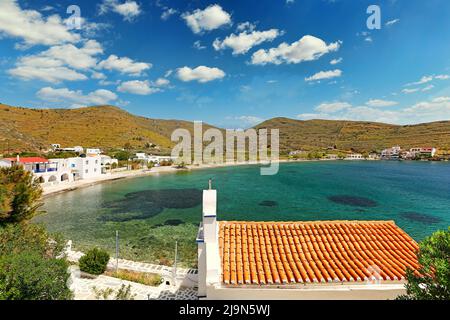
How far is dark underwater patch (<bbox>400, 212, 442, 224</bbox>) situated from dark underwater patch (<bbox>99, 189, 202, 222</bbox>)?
2075 cm

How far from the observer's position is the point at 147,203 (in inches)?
1076

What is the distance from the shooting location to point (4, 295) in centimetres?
397

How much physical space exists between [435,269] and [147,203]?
88.0 feet

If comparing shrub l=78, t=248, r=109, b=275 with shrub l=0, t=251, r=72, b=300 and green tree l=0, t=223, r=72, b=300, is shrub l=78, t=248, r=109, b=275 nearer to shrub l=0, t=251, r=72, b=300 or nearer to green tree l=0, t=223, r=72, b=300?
A: green tree l=0, t=223, r=72, b=300

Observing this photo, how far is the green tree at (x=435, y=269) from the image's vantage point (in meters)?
2.93

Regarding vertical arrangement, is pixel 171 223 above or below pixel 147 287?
below

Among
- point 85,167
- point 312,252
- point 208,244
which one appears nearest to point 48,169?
point 85,167

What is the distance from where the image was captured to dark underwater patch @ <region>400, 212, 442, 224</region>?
901 inches

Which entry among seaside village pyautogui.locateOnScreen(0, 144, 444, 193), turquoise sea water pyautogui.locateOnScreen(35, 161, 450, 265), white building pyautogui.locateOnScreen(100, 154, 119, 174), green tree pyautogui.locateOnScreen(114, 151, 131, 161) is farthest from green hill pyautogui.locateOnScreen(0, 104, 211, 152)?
turquoise sea water pyautogui.locateOnScreen(35, 161, 450, 265)

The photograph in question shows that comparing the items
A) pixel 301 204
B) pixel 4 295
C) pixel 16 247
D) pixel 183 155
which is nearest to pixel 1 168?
pixel 16 247

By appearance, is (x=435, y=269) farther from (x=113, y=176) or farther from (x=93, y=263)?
(x=113, y=176)

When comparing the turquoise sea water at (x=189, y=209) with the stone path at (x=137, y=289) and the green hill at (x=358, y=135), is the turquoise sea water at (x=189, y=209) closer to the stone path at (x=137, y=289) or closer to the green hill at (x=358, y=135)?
the stone path at (x=137, y=289)

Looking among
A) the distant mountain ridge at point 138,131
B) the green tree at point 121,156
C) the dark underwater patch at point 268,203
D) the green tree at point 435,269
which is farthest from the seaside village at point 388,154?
the green tree at point 435,269
